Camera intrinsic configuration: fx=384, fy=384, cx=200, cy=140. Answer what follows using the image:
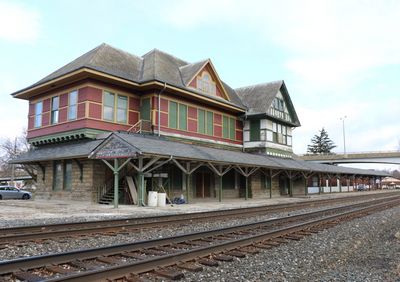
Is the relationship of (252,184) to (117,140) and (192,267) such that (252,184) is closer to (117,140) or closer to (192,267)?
(117,140)

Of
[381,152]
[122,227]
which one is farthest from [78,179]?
[381,152]

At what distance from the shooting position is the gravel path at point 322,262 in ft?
18.8

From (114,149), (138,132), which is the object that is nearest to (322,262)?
(114,149)

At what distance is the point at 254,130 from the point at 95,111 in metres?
14.3

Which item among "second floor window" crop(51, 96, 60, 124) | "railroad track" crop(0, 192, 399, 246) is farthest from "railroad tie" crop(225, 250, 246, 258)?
"second floor window" crop(51, 96, 60, 124)

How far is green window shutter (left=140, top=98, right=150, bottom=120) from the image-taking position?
23241mm

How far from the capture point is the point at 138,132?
22094 mm

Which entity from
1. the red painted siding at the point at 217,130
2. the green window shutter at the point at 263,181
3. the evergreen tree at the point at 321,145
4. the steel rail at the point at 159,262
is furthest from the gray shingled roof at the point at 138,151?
the evergreen tree at the point at 321,145

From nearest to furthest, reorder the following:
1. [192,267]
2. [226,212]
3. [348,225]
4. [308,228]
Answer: [192,267]
[308,228]
[348,225]
[226,212]

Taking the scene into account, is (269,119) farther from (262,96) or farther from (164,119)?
(164,119)

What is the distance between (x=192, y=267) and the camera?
5863 millimetres

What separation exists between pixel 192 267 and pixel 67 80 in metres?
18.6

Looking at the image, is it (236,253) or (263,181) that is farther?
(263,181)

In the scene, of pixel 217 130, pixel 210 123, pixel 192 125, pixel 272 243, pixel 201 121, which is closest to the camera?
pixel 272 243
